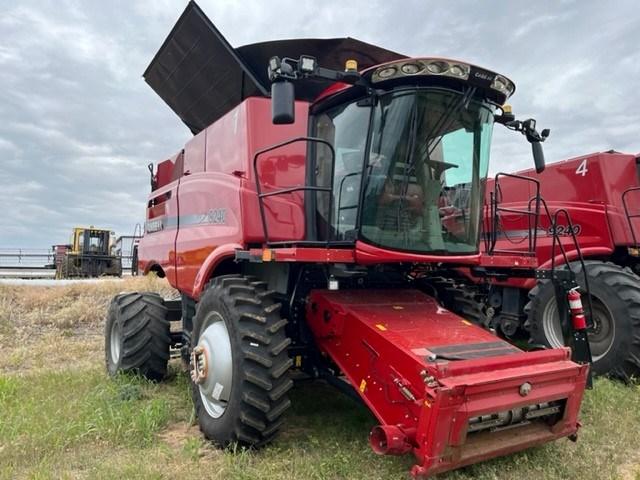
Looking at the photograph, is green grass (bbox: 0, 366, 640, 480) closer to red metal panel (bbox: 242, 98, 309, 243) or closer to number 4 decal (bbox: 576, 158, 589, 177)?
red metal panel (bbox: 242, 98, 309, 243)

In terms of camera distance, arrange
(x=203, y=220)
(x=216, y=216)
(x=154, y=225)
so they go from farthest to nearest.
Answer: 1. (x=154, y=225)
2. (x=203, y=220)
3. (x=216, y=216)

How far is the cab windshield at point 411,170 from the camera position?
12.4ft

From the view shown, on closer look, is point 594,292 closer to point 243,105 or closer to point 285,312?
point 285,312

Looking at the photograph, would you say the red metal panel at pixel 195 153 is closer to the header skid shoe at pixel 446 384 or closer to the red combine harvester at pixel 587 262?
the header skid shoe at pixel 446 384

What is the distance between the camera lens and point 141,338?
566cm

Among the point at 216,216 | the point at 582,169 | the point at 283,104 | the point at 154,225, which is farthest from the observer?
the point at 582,169

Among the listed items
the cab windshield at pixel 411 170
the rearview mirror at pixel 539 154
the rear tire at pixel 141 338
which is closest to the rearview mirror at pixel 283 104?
the cab windshield at pixel 411 170

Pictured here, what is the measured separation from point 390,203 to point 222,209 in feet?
5.31

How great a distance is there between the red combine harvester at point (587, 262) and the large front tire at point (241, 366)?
2070 millimetres

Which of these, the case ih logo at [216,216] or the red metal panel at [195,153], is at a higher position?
the red metal panel at [195,153]

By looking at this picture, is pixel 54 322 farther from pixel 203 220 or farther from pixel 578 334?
pixel 578 334

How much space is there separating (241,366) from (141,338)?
8.33ft

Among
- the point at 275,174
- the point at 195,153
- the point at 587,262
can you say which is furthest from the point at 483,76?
the point at 587,262

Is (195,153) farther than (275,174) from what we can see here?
Yes
